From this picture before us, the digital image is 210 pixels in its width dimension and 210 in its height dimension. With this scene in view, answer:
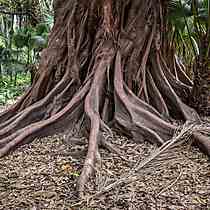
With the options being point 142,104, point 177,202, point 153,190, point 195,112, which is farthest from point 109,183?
point 195,112

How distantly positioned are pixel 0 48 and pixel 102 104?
6.10 meters

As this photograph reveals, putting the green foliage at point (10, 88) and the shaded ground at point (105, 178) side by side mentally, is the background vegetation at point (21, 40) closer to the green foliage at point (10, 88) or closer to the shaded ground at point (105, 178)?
the green foliage at point (10, 88)

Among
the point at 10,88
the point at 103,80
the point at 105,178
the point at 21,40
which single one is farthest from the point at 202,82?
the point at 10,88

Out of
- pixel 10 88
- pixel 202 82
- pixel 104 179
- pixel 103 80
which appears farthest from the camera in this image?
pixel 10 88

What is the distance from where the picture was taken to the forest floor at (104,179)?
102 inches

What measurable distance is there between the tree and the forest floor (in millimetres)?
225

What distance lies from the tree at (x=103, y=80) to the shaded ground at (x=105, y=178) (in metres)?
0.24

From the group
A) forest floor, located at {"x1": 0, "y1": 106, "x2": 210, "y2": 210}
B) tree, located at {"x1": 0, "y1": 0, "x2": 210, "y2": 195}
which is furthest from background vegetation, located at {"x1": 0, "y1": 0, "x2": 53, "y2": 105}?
forest floor, located at {"x1": 0, "y1": 106, "x2": 210, "y2": 210}

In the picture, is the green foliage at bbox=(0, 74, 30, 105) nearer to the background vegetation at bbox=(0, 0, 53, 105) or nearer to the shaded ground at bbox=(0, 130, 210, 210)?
the background vegetation at bbox=(0, 0, 53, 105)

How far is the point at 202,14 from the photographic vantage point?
172 inches

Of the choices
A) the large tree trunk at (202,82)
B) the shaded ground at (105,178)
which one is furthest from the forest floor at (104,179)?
the large tree trunk at (202,82)

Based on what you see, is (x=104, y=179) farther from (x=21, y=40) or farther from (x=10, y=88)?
(x=10, y=88)

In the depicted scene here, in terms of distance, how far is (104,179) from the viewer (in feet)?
9.57

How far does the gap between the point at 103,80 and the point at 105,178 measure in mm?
1500
